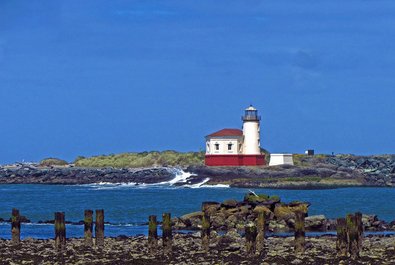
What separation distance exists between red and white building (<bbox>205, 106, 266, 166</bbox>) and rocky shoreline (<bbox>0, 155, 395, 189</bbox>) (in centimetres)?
167

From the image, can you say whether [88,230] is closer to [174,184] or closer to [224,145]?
[224,145]

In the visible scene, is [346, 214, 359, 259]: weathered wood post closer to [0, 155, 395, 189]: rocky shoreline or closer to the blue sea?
the blue sea

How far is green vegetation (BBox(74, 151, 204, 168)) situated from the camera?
12493cm

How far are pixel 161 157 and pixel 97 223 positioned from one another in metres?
95.4

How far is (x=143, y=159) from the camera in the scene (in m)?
Result: 132

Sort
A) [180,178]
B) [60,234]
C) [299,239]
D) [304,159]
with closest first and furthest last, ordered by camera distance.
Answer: [299,239] < [60,234] < [180,178] < [304,159]

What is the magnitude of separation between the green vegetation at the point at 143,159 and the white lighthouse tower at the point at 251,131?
15236 millimetres

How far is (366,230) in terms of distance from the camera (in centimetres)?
4469

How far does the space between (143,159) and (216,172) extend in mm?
30755

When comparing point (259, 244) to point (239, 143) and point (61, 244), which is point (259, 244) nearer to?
point (61, 244)

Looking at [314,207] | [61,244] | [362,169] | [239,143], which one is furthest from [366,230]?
[362,169]

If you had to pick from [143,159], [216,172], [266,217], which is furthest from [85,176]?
[266,217]

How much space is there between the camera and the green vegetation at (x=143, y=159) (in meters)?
125

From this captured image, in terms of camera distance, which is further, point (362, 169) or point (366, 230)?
point (362, 169)
